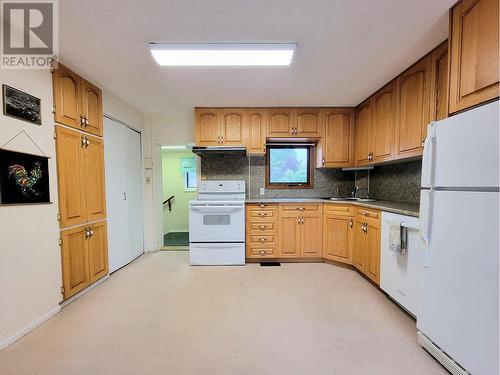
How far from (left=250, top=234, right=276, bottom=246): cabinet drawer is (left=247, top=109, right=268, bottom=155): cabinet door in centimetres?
130

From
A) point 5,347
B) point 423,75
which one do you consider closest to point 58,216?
point 5,347

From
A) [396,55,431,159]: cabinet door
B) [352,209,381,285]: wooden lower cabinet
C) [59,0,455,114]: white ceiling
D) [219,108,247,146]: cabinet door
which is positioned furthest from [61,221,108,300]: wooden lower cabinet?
[396,55,431,159]: cabinet door

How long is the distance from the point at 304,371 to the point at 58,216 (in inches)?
91.4

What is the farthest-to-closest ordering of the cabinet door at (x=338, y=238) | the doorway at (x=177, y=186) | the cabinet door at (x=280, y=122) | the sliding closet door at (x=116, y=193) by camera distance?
the doorway at (x=177, y=186), the cabinet door at (x=280, y=122), the cabinet door at (x=338, y=238), the sliding closet door at (x=116, y=193)

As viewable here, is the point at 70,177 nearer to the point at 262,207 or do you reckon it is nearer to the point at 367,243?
the point at 262,207

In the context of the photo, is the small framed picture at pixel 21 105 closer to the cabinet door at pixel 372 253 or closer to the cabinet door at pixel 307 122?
the cabinet door at pixel 307 122

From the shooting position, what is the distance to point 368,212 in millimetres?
2504

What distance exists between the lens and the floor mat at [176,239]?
4395 millimetres

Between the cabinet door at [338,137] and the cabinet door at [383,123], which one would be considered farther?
the cabinet door at [338,137]

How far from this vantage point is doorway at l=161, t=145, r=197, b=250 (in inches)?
215

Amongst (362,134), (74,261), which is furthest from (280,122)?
(74,261)

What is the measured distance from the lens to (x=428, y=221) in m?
1.46

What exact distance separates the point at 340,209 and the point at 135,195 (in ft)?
10.1

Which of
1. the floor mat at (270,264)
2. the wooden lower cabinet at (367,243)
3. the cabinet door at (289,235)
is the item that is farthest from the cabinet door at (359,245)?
the floor mat at (270,264)
